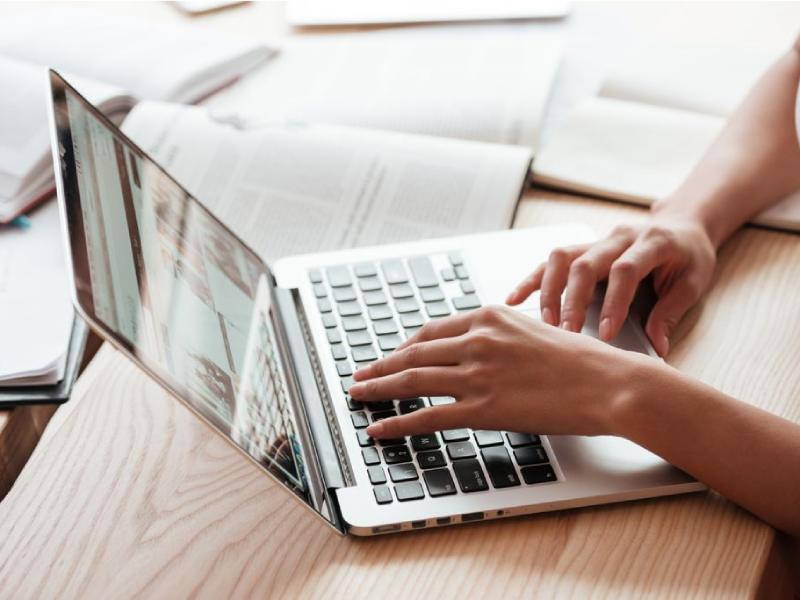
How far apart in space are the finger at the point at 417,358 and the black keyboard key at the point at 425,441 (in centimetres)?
6

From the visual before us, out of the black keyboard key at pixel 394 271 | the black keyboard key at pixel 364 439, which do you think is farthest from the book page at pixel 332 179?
the black keyboard key at pixel 364 439

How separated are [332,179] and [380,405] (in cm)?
34

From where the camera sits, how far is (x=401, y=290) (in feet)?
2.68

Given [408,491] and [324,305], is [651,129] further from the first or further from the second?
[408,491]

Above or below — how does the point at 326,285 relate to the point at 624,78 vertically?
below

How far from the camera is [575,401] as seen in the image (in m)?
0.64

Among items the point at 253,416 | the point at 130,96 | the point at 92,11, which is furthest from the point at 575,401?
the point at 92,11

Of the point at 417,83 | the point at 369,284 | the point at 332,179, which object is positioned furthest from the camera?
the point at 417,83

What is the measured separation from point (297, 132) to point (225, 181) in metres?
0.10

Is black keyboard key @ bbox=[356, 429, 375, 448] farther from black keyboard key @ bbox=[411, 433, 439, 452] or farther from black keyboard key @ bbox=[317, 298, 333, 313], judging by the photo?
black keyboard key @ bbox=[317, 298, 333, 313]

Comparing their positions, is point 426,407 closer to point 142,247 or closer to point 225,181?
point 142,247

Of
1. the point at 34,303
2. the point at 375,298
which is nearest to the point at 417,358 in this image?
the point at 375,298

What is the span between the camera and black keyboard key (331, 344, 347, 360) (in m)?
0.75

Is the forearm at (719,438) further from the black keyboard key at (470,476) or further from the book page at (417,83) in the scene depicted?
the book page at (417,83)
